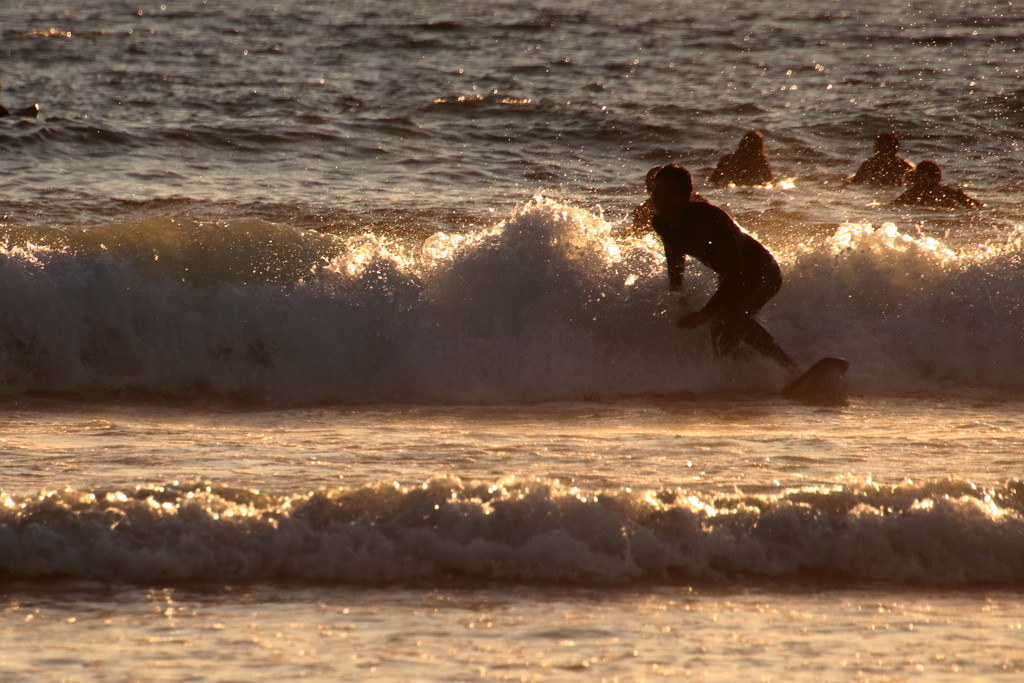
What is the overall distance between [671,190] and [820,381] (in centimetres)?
164

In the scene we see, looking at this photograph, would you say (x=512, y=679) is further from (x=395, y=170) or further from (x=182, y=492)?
(x=395, y=170)

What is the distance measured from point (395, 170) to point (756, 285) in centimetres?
811

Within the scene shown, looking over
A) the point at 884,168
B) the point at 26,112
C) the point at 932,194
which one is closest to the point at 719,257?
the point at 932,194

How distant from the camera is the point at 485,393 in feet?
28.2

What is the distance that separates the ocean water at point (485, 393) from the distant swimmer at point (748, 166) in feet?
0.86

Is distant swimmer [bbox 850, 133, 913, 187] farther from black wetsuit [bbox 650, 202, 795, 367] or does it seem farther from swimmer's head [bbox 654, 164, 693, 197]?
swimmer's head [bbox 654, 164, 693, 197]

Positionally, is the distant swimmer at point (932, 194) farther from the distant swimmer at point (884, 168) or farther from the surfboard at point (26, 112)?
the surfboard at point (26, 112)

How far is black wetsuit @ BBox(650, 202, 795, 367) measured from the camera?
825 cm

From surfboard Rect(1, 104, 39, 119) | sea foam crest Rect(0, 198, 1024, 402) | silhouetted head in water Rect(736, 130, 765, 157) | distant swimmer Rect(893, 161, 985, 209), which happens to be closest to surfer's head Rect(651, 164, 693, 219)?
sea foam crest Rect(0, 198, 1024, 402)

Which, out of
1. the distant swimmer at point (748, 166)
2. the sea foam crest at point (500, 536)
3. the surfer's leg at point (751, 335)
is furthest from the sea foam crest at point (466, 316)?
the distant swimmer at point (748, 166)

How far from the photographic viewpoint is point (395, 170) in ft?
51.6

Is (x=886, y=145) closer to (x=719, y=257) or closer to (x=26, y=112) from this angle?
(x=719, y=257)

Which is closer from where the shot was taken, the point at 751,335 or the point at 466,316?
the point at 751,335

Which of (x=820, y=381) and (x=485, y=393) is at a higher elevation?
(x=820, y=381)
